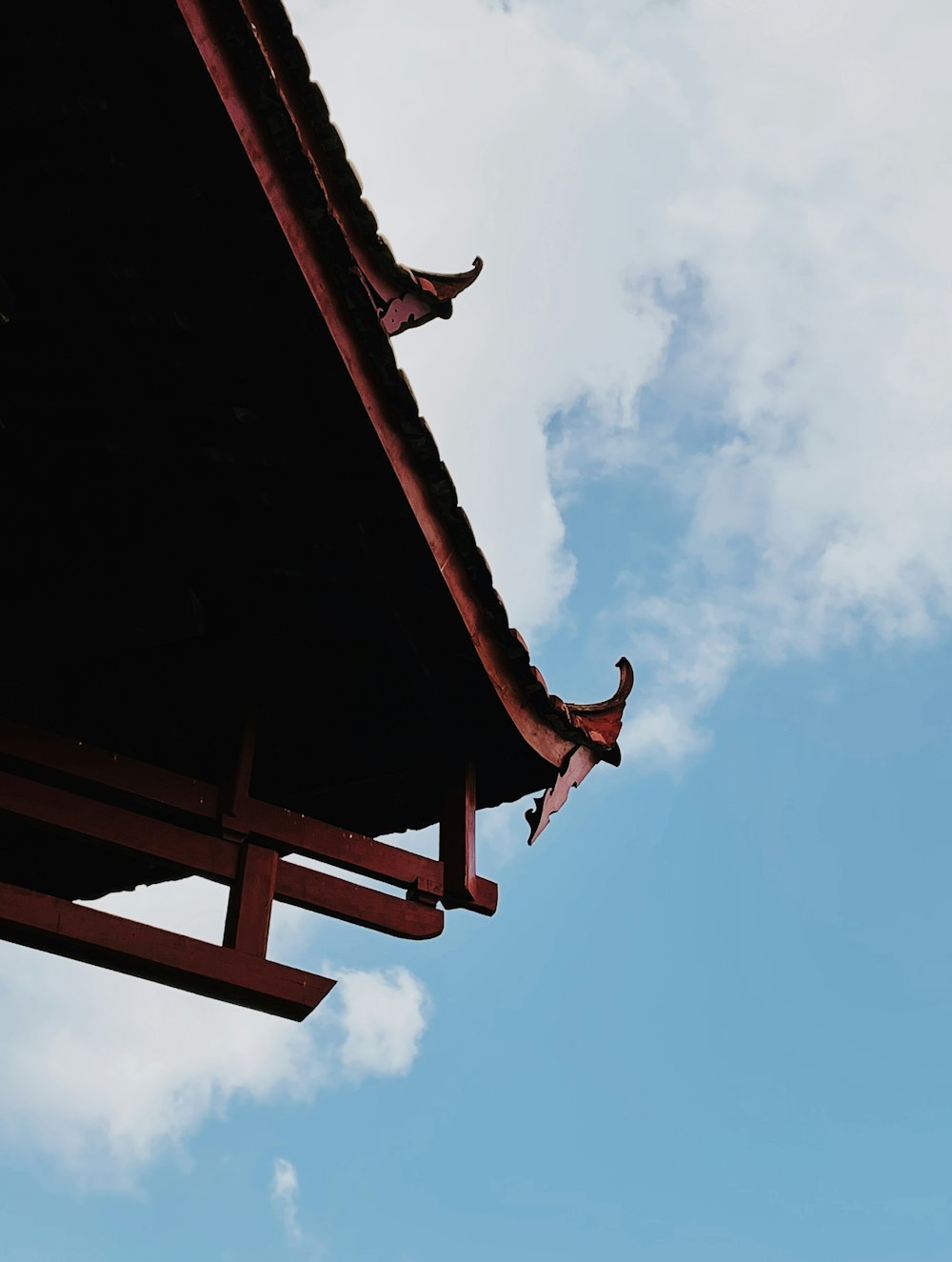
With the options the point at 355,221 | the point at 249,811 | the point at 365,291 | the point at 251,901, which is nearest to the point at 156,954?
the point at 251,901

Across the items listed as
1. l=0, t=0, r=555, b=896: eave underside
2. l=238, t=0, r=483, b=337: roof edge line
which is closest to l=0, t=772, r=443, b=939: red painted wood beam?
l=0, t=0, r=555, b=896: eave underside

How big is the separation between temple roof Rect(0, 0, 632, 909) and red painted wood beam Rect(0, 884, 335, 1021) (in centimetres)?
89

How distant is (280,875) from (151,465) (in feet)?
5.04

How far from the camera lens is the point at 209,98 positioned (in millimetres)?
3203

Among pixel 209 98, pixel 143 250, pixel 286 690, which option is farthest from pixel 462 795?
pixel 209 98

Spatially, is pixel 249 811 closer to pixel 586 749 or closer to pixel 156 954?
pixel 156 954

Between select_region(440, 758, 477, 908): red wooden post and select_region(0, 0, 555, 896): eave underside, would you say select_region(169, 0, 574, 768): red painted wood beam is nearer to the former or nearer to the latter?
select_region(0, 0, 555, 896): eave underside

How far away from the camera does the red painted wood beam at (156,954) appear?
4016mm

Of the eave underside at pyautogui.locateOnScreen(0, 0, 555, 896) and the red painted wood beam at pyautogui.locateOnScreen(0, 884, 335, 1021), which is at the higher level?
the eave underside at pyautogui.locateOnScreen(0, 0, 555, 896)

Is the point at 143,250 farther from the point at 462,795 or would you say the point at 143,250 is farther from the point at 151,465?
the point at 462,795

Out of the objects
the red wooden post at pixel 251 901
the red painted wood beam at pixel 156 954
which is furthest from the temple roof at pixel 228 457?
the red painted wood beam at pixel 156 954

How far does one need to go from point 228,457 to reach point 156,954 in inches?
59.7

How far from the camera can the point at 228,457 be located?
4.10 meters

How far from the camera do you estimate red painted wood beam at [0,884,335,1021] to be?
13.2 feet
